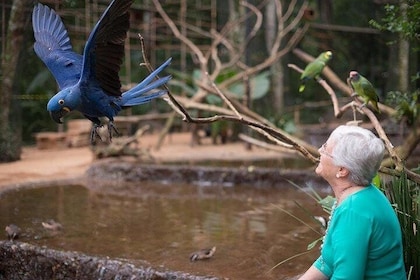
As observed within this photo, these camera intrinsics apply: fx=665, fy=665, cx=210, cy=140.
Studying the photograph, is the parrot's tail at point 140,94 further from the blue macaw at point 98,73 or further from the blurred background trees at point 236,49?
the blurred background trees at point 236,49

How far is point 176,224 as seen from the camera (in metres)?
5.34

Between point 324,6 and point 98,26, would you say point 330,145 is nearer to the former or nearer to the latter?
point 98,26

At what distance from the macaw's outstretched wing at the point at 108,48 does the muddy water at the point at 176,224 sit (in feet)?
4.17

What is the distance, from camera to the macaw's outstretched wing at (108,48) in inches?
104

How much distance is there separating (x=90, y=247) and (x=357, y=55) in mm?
11761

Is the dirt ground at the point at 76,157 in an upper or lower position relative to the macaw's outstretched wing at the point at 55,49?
lower

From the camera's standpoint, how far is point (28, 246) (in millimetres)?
4094

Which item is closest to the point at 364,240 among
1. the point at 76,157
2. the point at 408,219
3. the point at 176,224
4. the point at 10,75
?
the point at 408,219

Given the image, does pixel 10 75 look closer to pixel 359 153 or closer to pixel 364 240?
pixel 359 153

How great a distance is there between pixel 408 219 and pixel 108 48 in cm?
154

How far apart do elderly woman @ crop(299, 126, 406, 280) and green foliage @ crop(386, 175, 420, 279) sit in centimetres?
96

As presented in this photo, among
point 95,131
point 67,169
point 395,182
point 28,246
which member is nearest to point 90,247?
point 28,246

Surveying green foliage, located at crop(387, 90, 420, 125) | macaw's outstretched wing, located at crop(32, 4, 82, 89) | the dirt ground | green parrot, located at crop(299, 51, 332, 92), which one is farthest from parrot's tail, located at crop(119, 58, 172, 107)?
the dirt ground

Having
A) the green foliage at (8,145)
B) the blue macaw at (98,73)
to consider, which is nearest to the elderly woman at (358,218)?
the blue macaw at (98,73)
